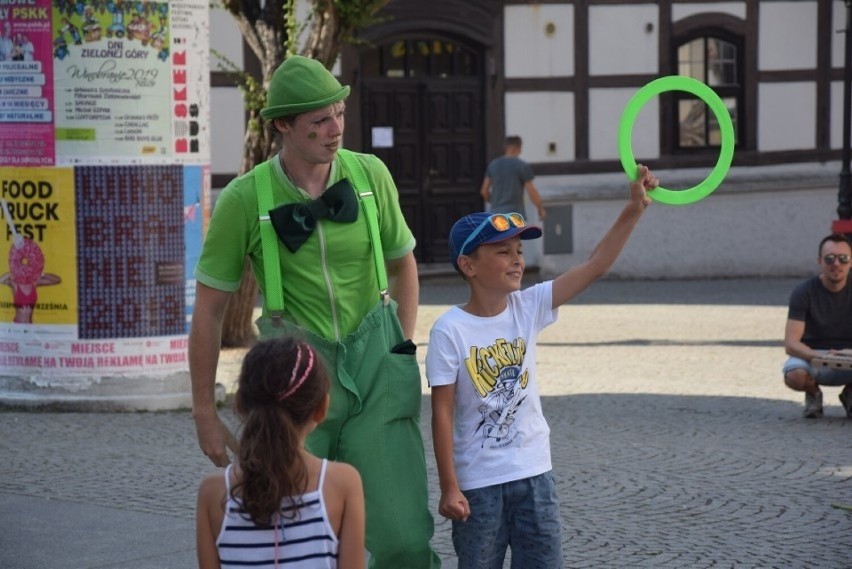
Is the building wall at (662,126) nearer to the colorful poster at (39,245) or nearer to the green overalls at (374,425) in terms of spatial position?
the colorful poster at (39,245)

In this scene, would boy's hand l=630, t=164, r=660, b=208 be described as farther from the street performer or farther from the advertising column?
the advertising column

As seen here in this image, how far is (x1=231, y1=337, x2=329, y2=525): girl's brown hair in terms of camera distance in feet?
10.8

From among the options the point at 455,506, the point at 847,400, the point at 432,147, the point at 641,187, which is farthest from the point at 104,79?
the point at 432,147

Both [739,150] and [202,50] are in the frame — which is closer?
[202,50]

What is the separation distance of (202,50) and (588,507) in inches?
172

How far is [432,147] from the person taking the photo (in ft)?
65.6

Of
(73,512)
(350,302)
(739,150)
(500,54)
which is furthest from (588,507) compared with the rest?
(739,150)

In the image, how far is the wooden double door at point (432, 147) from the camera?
19625 mm

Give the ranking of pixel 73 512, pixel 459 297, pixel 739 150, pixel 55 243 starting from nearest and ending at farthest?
pixel 73 512
pixel 55 243
pixel 459 297
pixel 739 150

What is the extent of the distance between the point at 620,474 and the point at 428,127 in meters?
12.3

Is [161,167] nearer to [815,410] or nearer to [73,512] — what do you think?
[73,512]

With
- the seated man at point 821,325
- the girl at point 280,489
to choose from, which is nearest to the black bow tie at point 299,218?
the girl at point 280,489

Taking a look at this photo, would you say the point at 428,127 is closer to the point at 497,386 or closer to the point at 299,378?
the point at 497,386

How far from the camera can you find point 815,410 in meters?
9.84
